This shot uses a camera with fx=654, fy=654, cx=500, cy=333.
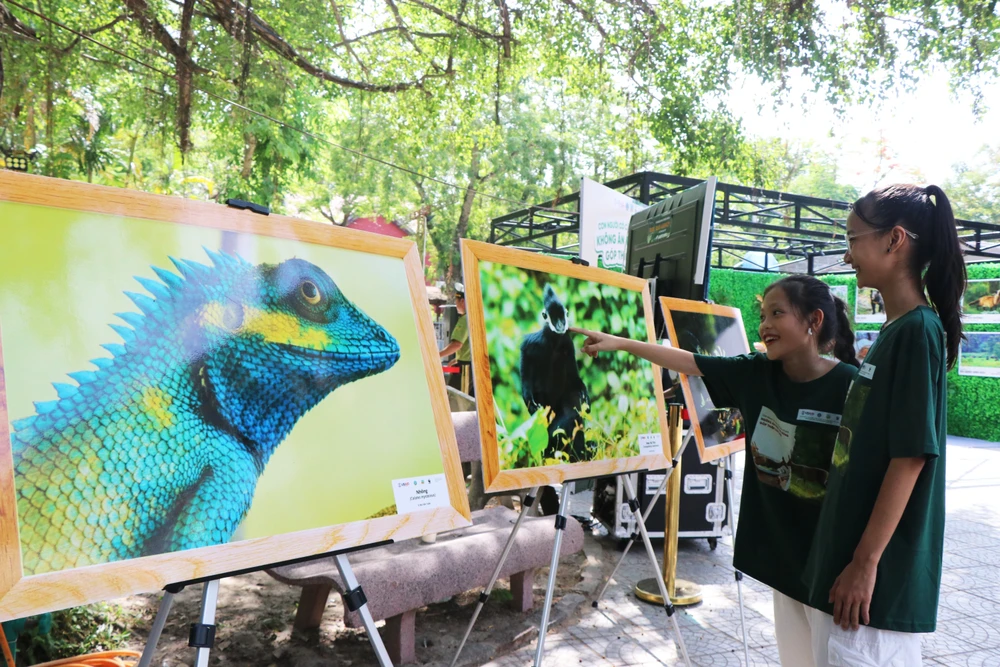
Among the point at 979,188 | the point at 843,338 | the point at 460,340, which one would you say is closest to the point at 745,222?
the point at 460,340

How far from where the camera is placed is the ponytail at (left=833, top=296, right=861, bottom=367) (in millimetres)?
1999

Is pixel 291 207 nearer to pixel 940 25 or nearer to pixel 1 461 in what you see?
pixel 940 25

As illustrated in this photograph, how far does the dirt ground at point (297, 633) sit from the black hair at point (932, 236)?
2059 millimetres

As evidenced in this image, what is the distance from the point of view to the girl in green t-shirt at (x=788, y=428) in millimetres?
1725

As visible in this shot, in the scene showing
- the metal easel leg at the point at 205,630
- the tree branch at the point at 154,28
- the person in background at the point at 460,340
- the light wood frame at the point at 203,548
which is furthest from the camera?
the person in background at the point at 460,340

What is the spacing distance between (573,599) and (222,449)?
2.40 metres

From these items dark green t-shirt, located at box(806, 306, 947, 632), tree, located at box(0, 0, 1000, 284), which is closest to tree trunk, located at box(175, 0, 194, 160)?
tree, located at box(0, 0, 1000, 284)

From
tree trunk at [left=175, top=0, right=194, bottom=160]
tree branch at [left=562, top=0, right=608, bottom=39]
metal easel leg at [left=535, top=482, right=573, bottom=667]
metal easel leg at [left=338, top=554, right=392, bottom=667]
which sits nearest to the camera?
metal easel leg at [left=338, top=554, right=392, bottom=667]

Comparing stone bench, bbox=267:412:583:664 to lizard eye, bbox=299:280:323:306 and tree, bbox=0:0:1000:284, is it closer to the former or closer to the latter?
lizard eye, bbox=299:280:323:306

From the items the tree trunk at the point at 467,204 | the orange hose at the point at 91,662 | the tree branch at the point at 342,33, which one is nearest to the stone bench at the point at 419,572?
the orange hose at the point at 91,662

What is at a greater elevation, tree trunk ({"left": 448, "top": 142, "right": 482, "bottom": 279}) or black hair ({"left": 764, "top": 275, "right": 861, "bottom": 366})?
tree trunk ({"left": 448, "top": 142, "right": 482, "bottom": 279})

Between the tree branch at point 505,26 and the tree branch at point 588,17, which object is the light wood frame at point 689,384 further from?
the tree branch at point 588,17

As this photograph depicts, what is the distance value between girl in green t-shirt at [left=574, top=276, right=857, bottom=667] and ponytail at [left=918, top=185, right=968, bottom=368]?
380 mm

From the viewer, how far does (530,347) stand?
2.13m
